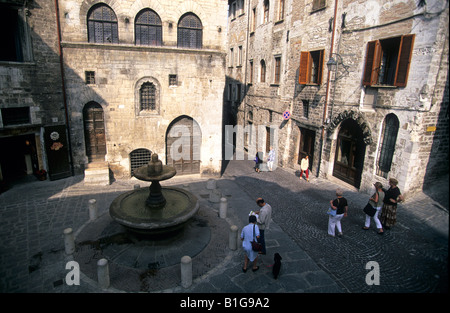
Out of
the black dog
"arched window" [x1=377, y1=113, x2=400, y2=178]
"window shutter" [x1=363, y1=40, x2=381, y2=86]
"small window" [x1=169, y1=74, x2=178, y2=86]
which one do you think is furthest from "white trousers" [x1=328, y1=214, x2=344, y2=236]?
"small window" [x1=169, y1=74, x2=178, y2=86]

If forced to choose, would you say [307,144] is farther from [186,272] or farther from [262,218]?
[186,272]

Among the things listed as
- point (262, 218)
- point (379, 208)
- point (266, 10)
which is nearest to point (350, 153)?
point (379, 208)

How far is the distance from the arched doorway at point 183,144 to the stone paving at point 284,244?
240cm

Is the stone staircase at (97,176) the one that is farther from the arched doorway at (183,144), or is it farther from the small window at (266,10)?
the small window at (266,10)

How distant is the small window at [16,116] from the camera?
1238cm

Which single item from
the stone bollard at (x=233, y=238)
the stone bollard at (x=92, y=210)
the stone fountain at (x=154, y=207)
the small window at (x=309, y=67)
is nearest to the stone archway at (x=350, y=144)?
the small window at (x=309, y=67)

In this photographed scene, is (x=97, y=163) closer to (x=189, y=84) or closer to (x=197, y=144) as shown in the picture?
(x=197, y=144)

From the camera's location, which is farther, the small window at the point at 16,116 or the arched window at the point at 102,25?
the arched window at the point at 102,25

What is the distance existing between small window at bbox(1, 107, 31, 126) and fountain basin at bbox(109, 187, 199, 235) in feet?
23.7

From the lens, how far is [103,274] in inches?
265

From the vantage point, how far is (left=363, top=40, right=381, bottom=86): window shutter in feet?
39.4

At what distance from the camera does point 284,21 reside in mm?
18031

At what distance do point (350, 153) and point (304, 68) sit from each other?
5.56 metres

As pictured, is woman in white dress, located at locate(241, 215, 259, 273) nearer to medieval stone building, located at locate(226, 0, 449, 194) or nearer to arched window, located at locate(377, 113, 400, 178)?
medieval stone building, located at locate(226, 0, 449, 194)
